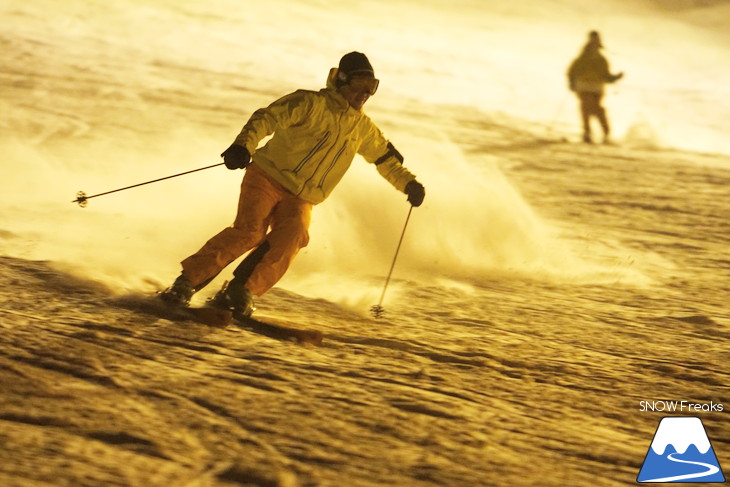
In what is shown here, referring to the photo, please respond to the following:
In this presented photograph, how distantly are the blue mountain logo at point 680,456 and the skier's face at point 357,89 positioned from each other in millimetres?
2035

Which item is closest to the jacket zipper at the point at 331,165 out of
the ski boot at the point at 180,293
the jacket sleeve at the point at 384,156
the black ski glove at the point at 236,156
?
the jacket sleeve at the point at 384,156

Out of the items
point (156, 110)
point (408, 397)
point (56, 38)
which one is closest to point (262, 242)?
point (408, 397)

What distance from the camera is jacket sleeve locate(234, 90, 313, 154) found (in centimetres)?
430

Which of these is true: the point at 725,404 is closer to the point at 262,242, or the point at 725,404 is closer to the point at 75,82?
the point at 262,242

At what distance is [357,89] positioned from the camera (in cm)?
449

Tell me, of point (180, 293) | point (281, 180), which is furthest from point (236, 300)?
point (281, 180)

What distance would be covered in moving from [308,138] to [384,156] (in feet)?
2.06

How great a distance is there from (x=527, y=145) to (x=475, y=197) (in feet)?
19.0

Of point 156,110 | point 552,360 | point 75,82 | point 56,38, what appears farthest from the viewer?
point 56,38

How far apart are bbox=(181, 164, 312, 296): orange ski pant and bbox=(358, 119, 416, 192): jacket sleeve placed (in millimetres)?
520

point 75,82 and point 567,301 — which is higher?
point 75,82

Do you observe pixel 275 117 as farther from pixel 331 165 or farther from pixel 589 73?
pixel 589 73

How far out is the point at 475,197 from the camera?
307 inches

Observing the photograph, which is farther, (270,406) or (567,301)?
(567,301)
